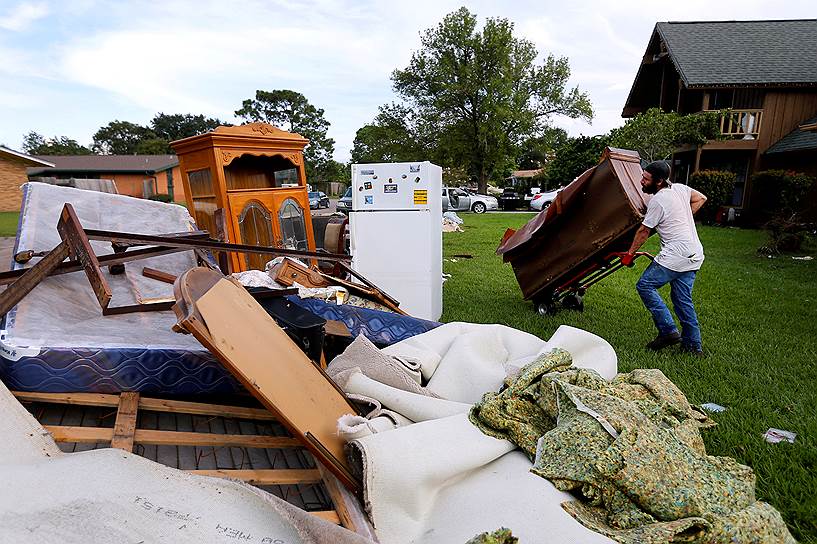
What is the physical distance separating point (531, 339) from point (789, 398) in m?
2.12

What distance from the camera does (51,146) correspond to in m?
64.2

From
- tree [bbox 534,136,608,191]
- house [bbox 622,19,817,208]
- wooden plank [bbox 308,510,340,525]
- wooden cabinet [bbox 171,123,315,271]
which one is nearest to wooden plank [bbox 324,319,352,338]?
wooden plank [bbox 308,510,340,525]

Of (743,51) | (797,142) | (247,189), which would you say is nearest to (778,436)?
(247,189)

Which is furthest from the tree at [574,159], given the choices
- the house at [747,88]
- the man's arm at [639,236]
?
the man's arm at [639,236]

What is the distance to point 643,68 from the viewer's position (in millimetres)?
22641

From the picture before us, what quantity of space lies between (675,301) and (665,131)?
13.0 m

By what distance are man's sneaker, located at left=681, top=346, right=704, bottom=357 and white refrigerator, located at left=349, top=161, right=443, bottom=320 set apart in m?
2.86

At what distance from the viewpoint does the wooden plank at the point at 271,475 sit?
2109 millimetres

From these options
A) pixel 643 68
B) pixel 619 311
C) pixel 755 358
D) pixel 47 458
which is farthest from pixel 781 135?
pixel 47 458

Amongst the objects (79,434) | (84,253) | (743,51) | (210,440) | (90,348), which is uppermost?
(743,51)

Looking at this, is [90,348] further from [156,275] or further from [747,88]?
[747,88]

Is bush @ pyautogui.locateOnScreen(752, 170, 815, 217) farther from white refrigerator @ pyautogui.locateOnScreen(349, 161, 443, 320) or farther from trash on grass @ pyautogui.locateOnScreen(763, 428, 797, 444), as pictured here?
trash on grass @ pyautogui.locateOnScreen(763, 428, 797, 444)

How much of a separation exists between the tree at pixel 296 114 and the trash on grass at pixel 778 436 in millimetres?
50188

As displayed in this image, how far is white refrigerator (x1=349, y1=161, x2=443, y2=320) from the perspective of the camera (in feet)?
19.9
